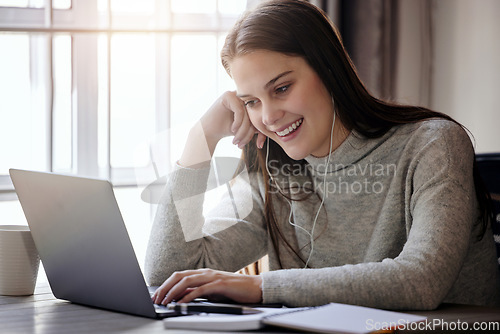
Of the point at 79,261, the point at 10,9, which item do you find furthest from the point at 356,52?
the point at 79,261

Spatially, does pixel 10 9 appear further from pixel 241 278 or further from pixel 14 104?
pixel 241 278

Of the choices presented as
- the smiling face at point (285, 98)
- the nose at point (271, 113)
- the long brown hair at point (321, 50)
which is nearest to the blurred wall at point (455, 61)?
the long brown hair at point (321, 50)

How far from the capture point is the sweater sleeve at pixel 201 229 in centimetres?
129

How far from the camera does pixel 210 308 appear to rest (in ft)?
2.86

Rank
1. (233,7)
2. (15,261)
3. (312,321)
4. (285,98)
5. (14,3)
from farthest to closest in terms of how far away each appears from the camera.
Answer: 1. (233,7)
2. (14,3)
3. (285,98)
4. (15,261)
5. (312,321)

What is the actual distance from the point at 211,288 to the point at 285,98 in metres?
0.49

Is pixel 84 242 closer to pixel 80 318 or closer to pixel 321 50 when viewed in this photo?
pixel 80 318

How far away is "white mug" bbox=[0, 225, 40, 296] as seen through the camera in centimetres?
108

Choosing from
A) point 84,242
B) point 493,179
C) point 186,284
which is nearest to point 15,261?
point 84,242

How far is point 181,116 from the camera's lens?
7.03ft

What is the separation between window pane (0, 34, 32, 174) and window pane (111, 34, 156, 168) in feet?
0.95

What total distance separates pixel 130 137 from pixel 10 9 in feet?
1.91

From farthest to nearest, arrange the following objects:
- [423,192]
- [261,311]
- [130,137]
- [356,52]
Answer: [356,52] < [130,137] < [423,192] < [261,311]

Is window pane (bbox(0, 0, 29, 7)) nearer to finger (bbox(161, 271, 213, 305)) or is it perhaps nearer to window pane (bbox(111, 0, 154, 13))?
window pane (bbox(111, 0, 154, 13))
